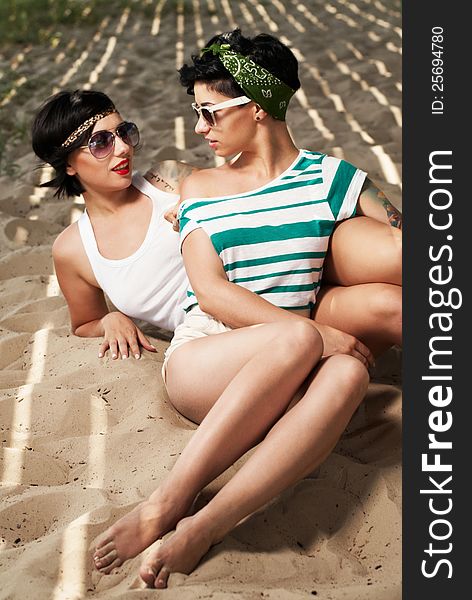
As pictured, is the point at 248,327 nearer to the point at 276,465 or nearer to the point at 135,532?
the point at 276,465

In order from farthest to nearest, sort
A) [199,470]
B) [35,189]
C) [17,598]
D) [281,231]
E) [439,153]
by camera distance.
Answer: [35,189] → [281,231] → [439,153] → [199,470] → [17,598]

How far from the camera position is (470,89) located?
2.31 meters

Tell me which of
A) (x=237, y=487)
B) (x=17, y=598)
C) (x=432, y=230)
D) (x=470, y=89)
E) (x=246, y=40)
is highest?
(x=246, y=40)

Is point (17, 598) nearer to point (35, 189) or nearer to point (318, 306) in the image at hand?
point (318, 306)

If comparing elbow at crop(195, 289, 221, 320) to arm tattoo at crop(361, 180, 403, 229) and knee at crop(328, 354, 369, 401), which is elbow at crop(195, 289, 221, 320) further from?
arm tattoo at crop(361, 180, 403, 229)

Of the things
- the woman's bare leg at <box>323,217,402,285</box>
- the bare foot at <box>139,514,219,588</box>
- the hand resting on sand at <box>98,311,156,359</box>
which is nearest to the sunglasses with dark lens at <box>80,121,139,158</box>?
the hand resting on sand at <box>98,311,156,359</box>

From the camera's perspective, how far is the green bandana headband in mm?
2504

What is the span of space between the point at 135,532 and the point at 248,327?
594mm

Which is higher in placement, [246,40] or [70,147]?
[246,40]

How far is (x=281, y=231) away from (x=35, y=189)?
2.30 metres

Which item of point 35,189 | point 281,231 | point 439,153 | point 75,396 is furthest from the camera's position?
point 35,189

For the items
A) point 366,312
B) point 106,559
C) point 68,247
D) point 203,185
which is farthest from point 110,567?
point 68,247

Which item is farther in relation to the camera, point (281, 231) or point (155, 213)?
point (155, 213)

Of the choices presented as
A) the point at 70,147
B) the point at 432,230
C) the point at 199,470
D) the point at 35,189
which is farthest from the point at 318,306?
the point at 35,189
